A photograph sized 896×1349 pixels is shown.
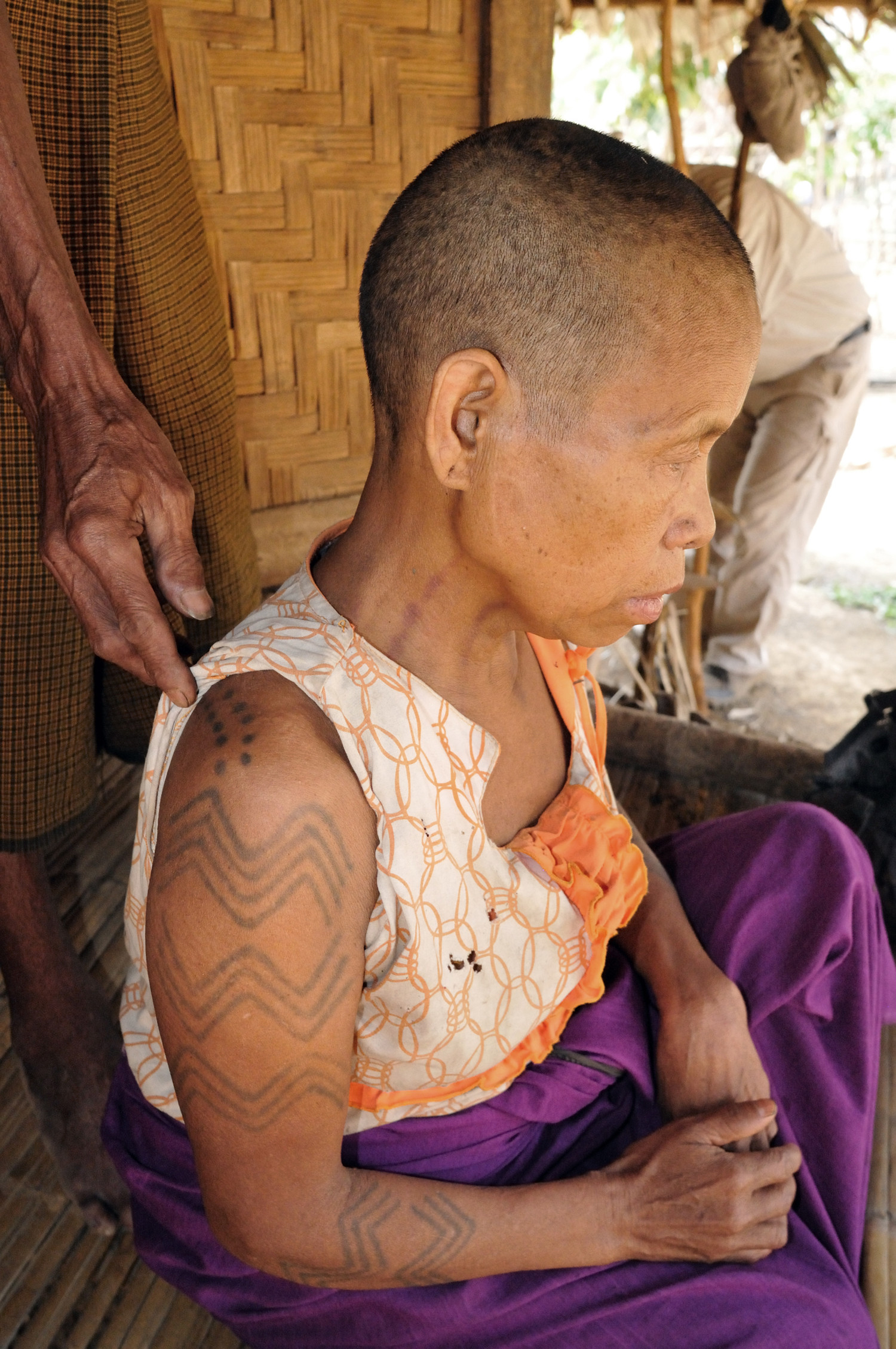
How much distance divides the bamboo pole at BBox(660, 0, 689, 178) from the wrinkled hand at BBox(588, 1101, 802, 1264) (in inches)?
104

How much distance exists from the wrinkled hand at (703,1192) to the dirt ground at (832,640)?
249cm

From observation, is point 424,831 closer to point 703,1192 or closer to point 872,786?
point 703,1192

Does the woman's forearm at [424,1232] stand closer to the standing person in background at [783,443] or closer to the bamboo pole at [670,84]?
the bamboo pole at [670,84]

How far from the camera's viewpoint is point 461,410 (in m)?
0.93

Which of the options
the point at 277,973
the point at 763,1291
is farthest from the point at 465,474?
the point at 763,1291

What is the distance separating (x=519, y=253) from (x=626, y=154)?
136 mm

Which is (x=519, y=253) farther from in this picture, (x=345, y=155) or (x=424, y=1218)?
(x=345, y=155)

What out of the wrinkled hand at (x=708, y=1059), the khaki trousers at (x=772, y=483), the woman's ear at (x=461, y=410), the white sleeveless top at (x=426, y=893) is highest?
the woman's ear at (x=461, y=410)

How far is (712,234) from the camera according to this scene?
35.7 inches

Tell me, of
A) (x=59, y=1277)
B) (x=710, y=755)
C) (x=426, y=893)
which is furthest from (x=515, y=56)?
(x=59, y=1277)

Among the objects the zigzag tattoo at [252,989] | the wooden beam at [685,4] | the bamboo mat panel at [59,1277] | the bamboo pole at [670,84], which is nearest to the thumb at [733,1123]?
the zigzag tattoo at [252,989]

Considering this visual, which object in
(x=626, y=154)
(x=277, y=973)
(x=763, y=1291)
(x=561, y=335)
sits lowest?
(x=763, y=1291)

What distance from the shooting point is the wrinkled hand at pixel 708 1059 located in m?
1.25

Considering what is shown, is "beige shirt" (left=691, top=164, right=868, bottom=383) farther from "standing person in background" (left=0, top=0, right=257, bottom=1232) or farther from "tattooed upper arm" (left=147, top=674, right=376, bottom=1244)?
"tattooed upper arm" (left=147, top=674, right=376, bottom=1244)
